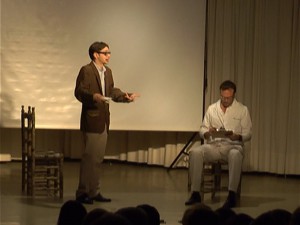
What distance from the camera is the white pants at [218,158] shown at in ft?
19.7

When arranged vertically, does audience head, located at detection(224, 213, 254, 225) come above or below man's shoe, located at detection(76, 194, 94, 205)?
above

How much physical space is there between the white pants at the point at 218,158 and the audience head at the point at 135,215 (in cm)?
340

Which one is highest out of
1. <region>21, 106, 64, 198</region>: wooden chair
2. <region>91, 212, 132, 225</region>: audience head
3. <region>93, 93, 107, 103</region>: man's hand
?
<region>93, 93, 107, 103</region>: man's hand

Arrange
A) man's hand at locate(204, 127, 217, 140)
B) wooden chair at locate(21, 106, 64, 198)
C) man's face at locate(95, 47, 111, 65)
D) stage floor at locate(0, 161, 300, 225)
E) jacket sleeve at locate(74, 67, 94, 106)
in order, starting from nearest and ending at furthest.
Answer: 1. stage floor at locate(0, 161, 300, 225)
2. jacket sleeve at locate(74, 67, 94, 106)
3. man's face at locate(95, 47, 111, 65)
4. man's hand at locate(204, 127, 217, 140)
5. wooden chair at locate(21, 106, 64, 198)

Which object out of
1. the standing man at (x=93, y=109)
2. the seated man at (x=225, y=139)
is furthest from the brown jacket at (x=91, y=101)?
the seated man at (x=225, y=139)

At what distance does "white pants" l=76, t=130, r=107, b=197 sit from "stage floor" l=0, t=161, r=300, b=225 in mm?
202

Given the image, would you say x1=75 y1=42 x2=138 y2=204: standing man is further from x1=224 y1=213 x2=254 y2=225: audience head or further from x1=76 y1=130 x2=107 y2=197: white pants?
x1=224 y1=213 x2=254 y2=225: audience head

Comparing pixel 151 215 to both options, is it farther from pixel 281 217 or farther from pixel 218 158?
pixel 218 158

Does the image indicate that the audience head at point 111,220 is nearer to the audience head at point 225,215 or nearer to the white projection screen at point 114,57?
the audience head at point 225,215

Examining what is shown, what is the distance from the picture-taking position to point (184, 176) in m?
7.69

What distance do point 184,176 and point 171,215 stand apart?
225 cm

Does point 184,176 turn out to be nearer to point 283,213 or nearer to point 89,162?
point 89,162

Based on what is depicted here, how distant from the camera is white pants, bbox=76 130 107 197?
581 centimetres

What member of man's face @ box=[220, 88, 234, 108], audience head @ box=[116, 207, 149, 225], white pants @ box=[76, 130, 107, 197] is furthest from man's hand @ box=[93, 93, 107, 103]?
audience head @ box=[116, 207, 149, 225]
